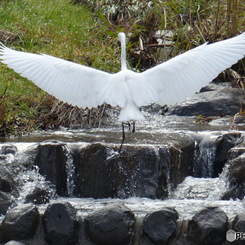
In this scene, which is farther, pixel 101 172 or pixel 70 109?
pixel 70 109

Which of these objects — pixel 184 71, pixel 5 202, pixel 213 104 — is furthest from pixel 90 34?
pixel 5 202

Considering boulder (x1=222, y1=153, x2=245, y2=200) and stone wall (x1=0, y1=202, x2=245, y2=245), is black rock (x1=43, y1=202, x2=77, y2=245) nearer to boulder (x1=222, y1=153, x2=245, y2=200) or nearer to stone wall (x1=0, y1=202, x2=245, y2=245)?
stone wall (x1=0, y1=202, x2=245, y2=245)

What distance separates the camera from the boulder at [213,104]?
9.44 metres

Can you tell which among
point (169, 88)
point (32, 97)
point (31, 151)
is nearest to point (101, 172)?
point (31, 151)

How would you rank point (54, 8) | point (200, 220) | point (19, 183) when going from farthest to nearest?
point (54, 8) < point (19, 183) < point (200, 220)

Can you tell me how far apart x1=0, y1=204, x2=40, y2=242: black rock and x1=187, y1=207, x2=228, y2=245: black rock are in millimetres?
1208

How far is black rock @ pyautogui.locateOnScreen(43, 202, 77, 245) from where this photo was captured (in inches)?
215

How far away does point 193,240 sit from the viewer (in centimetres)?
530

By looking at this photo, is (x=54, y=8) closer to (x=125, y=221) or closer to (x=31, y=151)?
(x=31, y=151)

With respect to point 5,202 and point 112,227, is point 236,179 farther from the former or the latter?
point 5,202

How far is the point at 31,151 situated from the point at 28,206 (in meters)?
1.38

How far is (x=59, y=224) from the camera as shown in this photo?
546cm

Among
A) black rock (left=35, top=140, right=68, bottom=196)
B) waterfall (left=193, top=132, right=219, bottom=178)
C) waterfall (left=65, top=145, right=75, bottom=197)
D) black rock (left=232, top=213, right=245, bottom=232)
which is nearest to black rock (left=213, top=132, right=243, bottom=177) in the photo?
waterfall (left=193, top=132, right=219, bottom=178)

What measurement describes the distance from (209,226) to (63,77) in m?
1.86
